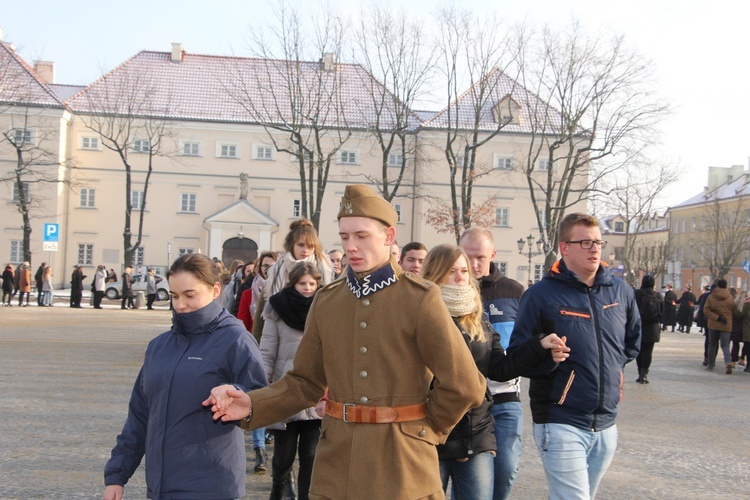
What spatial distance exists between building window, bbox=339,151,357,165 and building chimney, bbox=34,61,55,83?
991 inches

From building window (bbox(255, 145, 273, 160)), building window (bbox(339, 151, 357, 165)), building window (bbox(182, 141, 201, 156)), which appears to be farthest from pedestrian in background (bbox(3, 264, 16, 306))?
building window (bbox(339, 151, 357, 165))

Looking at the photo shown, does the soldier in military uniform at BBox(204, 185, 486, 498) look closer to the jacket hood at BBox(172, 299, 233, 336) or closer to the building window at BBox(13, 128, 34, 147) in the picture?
the jacket hood at BBox(172, 299, 233, 336)

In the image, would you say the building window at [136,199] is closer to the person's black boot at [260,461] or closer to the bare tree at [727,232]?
the bare tree at [727,232]

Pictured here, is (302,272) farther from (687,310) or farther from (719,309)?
(687,310)

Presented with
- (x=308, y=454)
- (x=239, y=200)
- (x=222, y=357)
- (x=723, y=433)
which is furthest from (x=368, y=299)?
(x=239, y=200)

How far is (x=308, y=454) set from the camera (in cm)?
623

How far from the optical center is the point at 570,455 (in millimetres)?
4578

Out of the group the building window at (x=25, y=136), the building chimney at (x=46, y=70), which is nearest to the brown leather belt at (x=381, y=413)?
the building window at (x=25, y=136)

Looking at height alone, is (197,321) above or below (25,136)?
below

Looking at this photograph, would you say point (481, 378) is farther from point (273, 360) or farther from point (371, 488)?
point (273, 360)

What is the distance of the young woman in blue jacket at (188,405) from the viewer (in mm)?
3889

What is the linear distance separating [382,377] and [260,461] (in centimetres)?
491

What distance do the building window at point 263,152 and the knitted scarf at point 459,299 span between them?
183 ft

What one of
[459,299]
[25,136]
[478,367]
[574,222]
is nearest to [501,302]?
[574,222]
